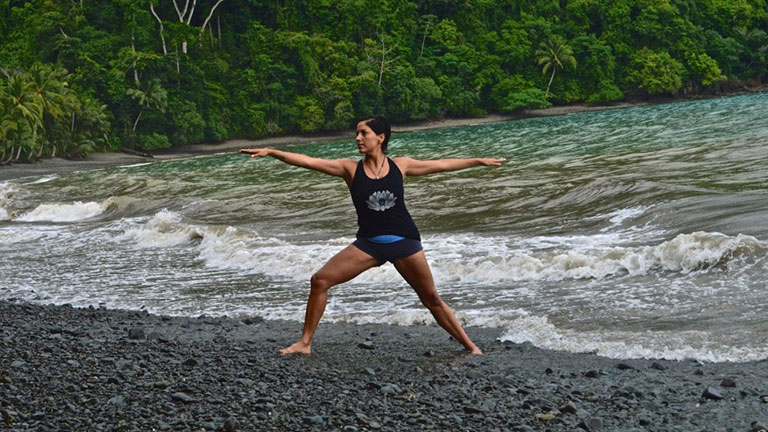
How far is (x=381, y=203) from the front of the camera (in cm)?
581

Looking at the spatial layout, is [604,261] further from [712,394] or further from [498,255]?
[712,394]

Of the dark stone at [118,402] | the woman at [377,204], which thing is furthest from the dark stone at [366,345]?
the dark stone at [118,402]

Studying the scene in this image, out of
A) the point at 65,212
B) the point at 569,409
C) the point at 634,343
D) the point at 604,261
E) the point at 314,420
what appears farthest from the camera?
the point at 65,212

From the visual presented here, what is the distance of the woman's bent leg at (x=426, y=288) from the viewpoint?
5.93 m

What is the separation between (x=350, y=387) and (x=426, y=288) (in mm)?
1163

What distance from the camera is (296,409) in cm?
459

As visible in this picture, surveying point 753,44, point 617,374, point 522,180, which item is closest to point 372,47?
point 753,44

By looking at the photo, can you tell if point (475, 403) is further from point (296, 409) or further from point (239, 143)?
point (239, 143)

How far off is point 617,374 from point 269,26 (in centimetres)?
8053

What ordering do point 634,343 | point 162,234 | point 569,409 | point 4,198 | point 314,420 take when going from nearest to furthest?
point 314,420 < point 569,409 < point 634,343 < point 162,234 < point 4,198

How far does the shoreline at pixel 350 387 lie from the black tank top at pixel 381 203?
3.10 feet

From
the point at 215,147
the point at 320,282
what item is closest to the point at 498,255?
the point at 320,282

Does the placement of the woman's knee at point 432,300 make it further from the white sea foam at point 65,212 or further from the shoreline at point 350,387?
the white sea foam at point 65,212

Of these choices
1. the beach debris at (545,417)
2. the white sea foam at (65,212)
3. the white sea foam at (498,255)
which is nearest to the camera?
the beach debris at (545,417)
